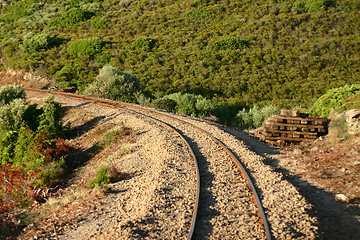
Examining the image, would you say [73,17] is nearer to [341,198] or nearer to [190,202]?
[190,202]

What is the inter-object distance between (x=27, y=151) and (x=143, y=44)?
28772 millimetres

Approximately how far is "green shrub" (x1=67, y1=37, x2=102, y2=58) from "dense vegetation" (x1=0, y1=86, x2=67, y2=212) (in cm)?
2048

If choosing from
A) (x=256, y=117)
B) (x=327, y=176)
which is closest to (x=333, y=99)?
(x=256, y=117)

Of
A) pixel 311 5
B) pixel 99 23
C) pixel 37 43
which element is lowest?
pixel 37 43

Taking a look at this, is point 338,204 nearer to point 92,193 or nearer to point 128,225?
point 128,225

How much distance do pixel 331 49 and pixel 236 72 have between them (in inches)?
454

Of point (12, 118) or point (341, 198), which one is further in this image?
point (12, 118)

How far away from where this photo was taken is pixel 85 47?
127 ft

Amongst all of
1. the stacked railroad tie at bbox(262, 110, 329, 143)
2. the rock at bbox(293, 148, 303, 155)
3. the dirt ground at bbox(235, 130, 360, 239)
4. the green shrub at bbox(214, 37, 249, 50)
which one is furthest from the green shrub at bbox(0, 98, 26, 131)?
the green shrub at bbox(214, 37, 249, 50)

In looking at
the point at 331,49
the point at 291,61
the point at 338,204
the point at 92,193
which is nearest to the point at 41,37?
the point at 291,61

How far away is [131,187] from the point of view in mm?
8180

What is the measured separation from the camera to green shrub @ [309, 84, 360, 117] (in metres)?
14.3

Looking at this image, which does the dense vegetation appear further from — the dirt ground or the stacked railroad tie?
the stacked railroad tie

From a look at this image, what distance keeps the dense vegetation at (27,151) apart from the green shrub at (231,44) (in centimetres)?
2537
